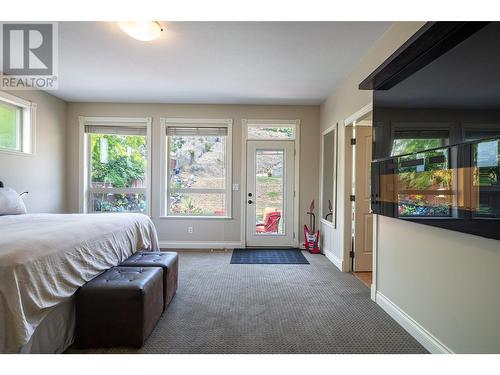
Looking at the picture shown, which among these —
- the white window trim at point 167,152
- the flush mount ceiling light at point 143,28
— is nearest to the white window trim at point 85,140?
the white window trim at point 167,152

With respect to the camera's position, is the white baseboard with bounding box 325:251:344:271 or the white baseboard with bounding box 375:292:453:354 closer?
the white baseboard with bounding box 375:292:453:354

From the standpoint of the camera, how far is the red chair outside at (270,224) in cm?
459

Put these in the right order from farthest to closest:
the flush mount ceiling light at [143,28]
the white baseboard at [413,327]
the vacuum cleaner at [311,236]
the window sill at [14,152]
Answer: the vacuum cleaner at [311,236] < the window sill at [14,152] < the flush mount ceiling light at [143,28] < the white baseboard at [413,327]

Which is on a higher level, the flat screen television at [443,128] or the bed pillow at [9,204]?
the flat screen television at [443,128]

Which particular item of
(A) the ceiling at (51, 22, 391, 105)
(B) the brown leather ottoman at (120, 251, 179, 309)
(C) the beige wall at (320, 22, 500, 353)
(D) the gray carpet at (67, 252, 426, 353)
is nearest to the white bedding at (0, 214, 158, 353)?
(B) the brown leather ottoman at (120, 251, 179, 309)

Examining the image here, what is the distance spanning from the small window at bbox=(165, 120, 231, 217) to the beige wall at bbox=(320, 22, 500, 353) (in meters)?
2.60

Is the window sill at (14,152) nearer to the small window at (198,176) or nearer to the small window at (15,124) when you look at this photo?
the small window at (15,124)

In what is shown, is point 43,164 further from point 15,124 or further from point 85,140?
point 85,140

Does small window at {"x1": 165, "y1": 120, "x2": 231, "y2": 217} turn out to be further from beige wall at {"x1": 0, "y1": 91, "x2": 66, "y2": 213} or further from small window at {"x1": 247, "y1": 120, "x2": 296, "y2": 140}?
beige wall at {"x1": 0, "y1": 91, "x2": 66, "y2": 213}

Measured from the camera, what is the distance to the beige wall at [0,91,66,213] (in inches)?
137

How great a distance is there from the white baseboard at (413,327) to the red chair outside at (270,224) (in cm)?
225

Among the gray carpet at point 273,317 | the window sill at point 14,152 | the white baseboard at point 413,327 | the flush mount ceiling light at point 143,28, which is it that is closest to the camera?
the white baseboard at point 413,327

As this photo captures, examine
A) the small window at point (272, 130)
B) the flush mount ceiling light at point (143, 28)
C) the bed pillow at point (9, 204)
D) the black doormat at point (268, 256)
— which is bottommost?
the black doormat at point (268, 256)
